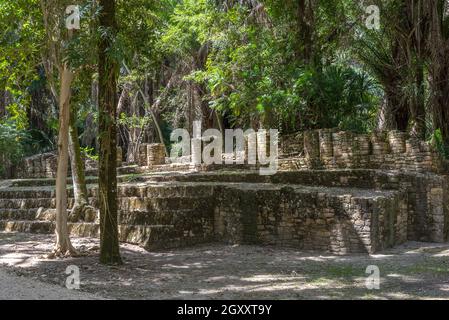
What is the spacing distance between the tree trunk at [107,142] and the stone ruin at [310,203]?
1.85 metres

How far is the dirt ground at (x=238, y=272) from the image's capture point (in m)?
8.72

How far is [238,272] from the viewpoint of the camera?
→ 1041 centimetres

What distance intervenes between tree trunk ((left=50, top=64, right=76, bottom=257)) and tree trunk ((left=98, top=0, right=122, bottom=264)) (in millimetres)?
1420

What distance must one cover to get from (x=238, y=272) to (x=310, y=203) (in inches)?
108

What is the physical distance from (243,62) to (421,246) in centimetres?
862

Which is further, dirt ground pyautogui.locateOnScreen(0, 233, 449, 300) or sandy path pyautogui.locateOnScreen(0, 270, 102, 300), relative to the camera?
dirt ground pyautogui.locateOnScreen(0, 233, 449, 300)

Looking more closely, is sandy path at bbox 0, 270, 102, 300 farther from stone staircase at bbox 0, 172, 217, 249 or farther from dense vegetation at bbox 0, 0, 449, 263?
stone staircase at bbox 0, 172, 217, 249

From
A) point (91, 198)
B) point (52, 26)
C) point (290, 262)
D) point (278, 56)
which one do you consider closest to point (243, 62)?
point (278, 56)

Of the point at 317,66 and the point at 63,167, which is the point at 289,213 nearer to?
the point at 63,167

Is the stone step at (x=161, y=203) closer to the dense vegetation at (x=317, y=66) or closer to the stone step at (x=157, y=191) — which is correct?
the stone step at (x=157, y=191)

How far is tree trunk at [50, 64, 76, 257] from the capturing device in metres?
11.9

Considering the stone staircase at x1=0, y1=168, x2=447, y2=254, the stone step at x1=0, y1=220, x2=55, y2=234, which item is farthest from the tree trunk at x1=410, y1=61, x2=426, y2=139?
the stone step at x1=0, y1=220, x2=55, y2=234

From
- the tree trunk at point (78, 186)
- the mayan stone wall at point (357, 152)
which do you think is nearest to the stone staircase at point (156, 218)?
the tree trunk at point (78, 186)

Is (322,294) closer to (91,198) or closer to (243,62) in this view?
(91,198)
